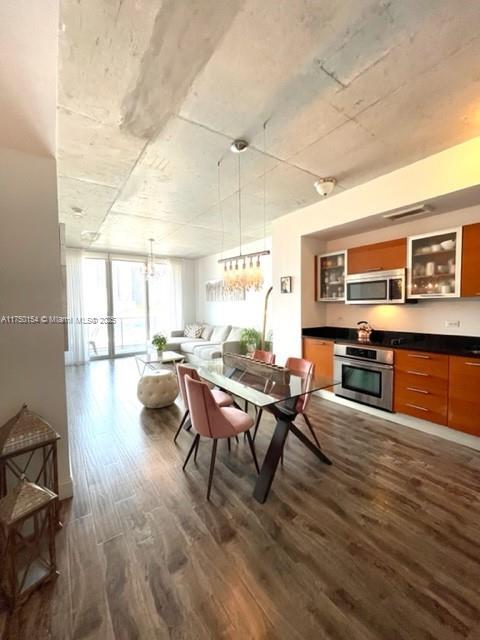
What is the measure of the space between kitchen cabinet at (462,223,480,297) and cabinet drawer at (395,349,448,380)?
716 mm

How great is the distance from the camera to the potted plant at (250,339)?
18.2 ft

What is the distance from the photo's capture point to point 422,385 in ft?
9.61

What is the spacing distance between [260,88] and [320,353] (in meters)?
3.12

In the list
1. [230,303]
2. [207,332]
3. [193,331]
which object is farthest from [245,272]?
[193,331]

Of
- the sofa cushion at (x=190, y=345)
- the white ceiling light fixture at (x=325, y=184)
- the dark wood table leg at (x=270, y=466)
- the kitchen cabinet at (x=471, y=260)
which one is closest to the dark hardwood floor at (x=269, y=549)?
the dark wood table leg at (x=270, y=466)

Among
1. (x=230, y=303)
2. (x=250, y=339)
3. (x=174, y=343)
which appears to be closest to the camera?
(x=250, y=339)

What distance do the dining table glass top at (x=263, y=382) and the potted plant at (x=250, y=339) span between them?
2.56 metres

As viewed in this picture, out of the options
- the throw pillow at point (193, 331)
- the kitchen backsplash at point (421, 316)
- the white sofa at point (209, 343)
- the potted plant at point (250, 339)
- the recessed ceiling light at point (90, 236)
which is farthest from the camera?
the throw pillow at point (193, 331)

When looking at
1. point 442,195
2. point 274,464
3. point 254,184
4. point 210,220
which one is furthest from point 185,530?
point 210,220

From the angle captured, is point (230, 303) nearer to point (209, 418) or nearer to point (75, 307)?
point (75, 307)

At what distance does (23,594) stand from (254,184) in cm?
367

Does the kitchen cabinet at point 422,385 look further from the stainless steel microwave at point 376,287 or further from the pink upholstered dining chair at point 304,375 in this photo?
the pink upholstered dining chair at point 304,375

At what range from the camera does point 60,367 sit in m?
1.87

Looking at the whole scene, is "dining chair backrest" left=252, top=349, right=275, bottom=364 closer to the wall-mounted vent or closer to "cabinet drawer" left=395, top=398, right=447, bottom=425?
"cabinet drawer" left=395, top=398, right=447, bottom=425
